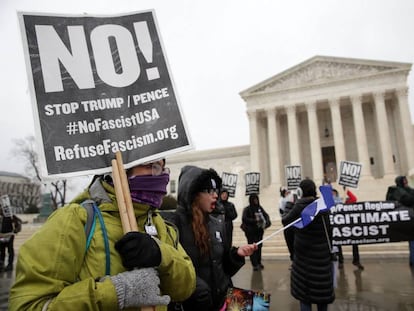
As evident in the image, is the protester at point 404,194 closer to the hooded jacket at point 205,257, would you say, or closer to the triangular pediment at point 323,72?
the hooded jacket at point 205,257

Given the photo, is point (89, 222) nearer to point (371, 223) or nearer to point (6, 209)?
point (371, 223)

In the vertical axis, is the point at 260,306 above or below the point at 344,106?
below

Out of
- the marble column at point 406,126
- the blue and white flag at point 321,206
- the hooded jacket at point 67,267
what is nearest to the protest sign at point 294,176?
the blue and white flag at point 321,206

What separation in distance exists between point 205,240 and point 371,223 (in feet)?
25.3

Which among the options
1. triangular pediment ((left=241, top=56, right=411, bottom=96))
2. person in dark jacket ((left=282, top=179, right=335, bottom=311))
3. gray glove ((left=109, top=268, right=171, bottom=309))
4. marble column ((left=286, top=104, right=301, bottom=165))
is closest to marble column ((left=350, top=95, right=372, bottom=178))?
triangular pediment ((left=241, top=56, right=411, bottom=96))

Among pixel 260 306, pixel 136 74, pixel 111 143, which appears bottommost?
pixel 260 306

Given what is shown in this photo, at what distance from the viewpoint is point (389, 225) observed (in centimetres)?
872

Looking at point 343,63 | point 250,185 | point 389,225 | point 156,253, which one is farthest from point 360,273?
point 343,63

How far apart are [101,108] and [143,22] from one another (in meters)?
0.64

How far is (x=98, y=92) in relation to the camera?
1.84m

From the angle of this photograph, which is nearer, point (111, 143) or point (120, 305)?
point (120, 305)

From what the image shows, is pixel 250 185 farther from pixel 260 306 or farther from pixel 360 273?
pixel 260 306

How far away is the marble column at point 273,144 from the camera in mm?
35531

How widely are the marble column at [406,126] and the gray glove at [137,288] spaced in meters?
36.2
